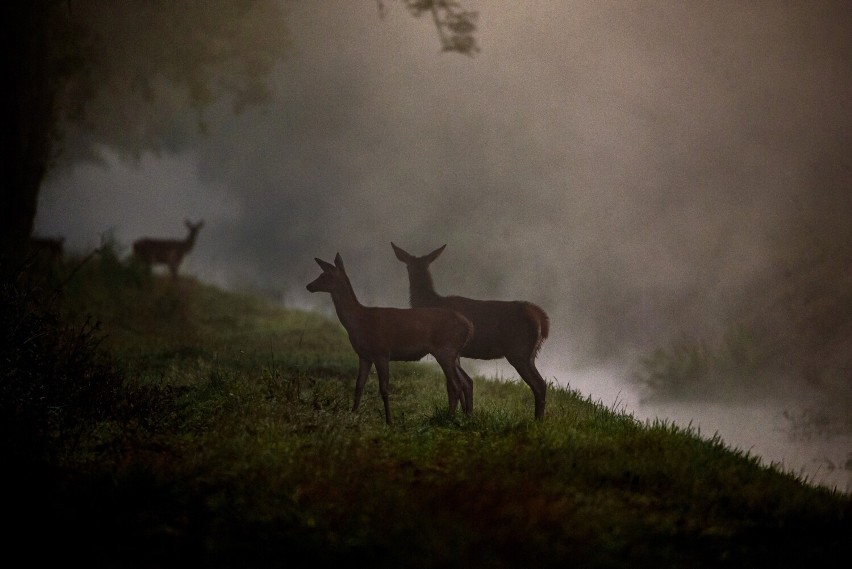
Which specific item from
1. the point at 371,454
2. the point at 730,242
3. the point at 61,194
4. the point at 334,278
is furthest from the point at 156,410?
the point at 61,194

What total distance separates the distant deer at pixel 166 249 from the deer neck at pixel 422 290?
1164 cm

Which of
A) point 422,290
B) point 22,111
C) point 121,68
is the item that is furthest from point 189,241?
point 422,290

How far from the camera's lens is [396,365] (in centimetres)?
1232

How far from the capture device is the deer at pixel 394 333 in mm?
7949

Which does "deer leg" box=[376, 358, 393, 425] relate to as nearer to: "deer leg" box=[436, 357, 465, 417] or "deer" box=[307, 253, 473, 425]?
"deer" box=[307, 253, 473, 425]

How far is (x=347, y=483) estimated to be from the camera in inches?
215

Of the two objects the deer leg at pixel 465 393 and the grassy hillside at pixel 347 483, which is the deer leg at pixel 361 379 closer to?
the grassy hillside at pixel 347 483

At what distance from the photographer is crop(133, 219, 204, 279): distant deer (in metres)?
19.9

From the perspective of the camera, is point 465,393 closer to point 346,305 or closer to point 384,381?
point 384,381

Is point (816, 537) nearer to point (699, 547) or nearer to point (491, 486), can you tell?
point (699, 547)

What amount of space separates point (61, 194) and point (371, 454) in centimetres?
2076

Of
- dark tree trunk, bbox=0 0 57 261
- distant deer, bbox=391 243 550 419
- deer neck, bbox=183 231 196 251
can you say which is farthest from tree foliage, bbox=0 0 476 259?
distant deer, bbox=391 243 550 419

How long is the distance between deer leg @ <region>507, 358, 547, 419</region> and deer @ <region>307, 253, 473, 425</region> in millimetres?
694

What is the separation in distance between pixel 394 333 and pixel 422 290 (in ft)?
5.35
